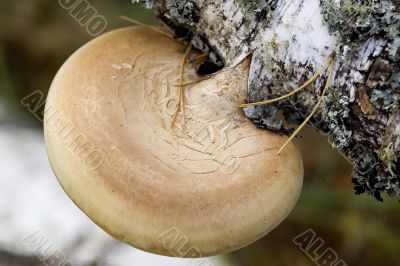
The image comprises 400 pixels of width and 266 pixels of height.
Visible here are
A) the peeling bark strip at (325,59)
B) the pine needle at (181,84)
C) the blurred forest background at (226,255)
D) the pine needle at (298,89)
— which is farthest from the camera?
the blurred forest background at (226,255)

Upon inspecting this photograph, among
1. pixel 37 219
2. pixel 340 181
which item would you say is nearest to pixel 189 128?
pixel 37 219

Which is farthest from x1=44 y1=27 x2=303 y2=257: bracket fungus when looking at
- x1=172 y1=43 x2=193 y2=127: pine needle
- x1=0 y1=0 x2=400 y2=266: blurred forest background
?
x1=0 y1=0 x2=400 y2=266: blurred forest background

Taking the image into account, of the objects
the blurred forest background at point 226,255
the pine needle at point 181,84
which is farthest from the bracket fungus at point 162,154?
the blurred forest background at point 226,255

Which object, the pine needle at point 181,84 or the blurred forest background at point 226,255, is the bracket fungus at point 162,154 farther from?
the blurred forest background at point 226,255

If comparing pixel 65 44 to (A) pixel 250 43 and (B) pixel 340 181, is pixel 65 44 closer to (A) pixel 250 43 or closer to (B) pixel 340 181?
(B) pixel 340 181

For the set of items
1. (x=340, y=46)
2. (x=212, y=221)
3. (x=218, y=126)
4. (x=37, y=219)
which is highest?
(x=340, y=46)

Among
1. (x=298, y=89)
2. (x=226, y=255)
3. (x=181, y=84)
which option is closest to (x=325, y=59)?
(x=298, y=89)

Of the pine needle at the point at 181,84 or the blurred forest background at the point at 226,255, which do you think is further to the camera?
the blurred forest background at the point at 226,255
